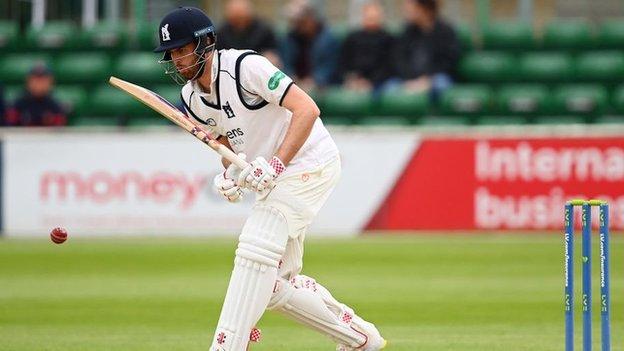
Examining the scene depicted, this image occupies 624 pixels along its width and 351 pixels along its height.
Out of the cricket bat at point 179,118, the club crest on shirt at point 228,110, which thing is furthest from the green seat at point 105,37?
the club crest on shirt at point 228,110

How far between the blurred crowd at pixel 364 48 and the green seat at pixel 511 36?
856 mm

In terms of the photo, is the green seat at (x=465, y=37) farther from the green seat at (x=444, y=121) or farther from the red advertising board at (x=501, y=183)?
the red advertising board at (x=501, y=183)

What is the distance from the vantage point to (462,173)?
1223cm

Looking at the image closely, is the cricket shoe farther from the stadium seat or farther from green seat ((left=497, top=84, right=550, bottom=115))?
the stadium seat

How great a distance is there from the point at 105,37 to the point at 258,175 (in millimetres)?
10586

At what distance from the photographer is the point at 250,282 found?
4906mm

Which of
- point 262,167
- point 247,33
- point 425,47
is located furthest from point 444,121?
point 262,167

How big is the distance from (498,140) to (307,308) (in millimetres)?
7256

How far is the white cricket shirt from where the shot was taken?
16.5ft

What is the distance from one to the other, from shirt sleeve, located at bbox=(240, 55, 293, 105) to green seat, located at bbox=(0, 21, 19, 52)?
10.7 metres

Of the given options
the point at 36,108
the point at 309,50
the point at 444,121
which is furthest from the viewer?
the point at 309,50

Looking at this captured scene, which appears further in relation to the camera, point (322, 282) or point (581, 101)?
point (581, 101)

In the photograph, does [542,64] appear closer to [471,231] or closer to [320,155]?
[471,231]

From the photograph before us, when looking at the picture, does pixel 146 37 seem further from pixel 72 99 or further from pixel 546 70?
pixel 546 70
